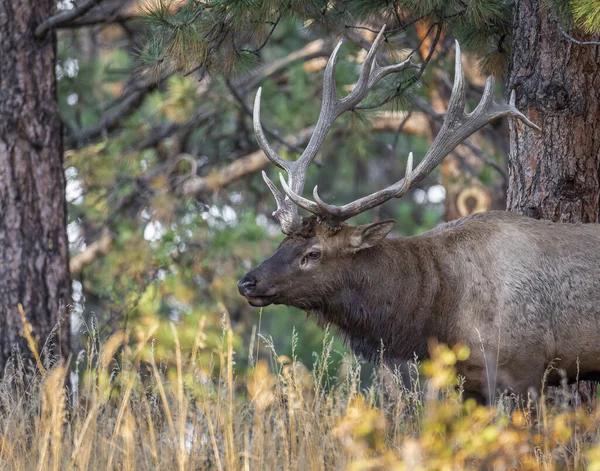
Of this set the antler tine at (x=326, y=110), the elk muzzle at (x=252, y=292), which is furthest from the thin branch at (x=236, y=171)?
the elk muzzle at (x=252, y=292)

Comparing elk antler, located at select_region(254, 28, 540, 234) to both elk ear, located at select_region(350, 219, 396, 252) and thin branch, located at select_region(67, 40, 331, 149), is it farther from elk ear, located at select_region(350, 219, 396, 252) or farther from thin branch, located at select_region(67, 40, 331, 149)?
thin branch, located at select_region(67, 40, 331, 149)

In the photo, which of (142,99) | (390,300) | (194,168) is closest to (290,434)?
(390,300)

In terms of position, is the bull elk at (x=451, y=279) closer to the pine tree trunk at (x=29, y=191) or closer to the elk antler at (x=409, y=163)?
the elk antler at (x=409, y=163)

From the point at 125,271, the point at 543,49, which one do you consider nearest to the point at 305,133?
the point at 125,271

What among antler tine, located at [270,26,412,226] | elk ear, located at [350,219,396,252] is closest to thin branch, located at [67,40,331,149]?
antler tine, located at [270,26,412,226]

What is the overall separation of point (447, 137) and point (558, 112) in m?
0.81

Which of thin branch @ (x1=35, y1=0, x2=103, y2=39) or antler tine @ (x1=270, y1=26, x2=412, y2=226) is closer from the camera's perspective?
antler tine @ (x1=270, y1=26, x2=412, y2=226)

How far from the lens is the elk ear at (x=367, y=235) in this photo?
5844 millimetres

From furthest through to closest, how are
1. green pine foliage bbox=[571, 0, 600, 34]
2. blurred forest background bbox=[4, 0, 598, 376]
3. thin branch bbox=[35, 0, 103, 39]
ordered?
blurred forest background bbox=[4, 0, 598, 376] → thin branch bbox=[35, 0, 103, 39] → green pine foliage bbox=[571, 0, 600, 34]

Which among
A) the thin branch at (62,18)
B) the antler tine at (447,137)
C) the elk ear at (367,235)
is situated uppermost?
the thin branch at (62,18)

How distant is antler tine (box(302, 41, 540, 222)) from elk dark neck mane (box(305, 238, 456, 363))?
1.24 feet

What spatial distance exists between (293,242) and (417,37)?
4336mm

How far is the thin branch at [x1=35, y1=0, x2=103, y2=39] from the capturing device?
268 inches

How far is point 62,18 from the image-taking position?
6.84m
